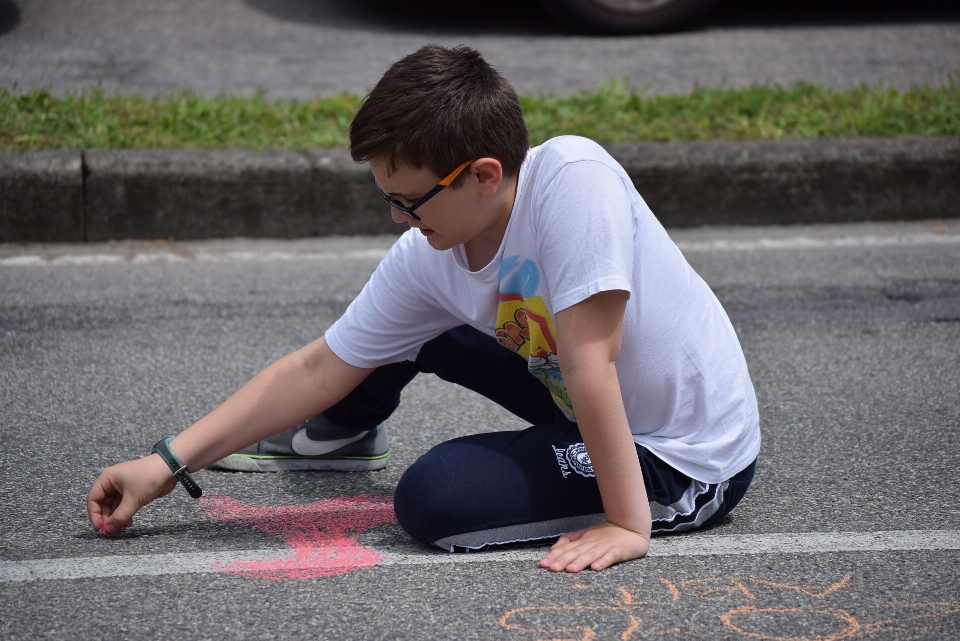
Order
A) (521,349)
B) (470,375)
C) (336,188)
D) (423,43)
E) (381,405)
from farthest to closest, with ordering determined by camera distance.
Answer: (423,43) → (336,188) → (381,405) → (470,375) → (521,349)

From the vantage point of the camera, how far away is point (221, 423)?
215 centimetres

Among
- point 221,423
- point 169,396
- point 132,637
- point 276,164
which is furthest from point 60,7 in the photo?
point 132,637

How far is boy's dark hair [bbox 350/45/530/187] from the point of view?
1840 millimetres

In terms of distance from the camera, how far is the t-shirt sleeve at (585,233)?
5.94ft

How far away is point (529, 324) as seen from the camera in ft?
6.66

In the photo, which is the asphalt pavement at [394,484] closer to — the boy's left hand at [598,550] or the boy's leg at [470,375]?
the boy's left hand at [598,550]

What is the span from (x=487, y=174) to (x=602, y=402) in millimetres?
460

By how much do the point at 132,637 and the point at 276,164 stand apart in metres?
2.73

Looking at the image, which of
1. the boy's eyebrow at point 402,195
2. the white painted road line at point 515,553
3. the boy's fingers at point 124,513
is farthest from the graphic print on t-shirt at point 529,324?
the boy's fingers at point 124,513

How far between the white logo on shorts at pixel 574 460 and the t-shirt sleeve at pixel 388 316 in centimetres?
41

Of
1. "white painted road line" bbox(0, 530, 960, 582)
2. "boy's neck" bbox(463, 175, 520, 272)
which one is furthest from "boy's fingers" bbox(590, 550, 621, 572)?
"boy's neck" bbox(463, 175, 520, 272)

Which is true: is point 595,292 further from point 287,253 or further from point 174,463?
point 287,253

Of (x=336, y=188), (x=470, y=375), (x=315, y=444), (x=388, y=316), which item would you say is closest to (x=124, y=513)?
(x=315, y=444)

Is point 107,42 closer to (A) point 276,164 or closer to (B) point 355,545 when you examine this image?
(A) point 276,164
